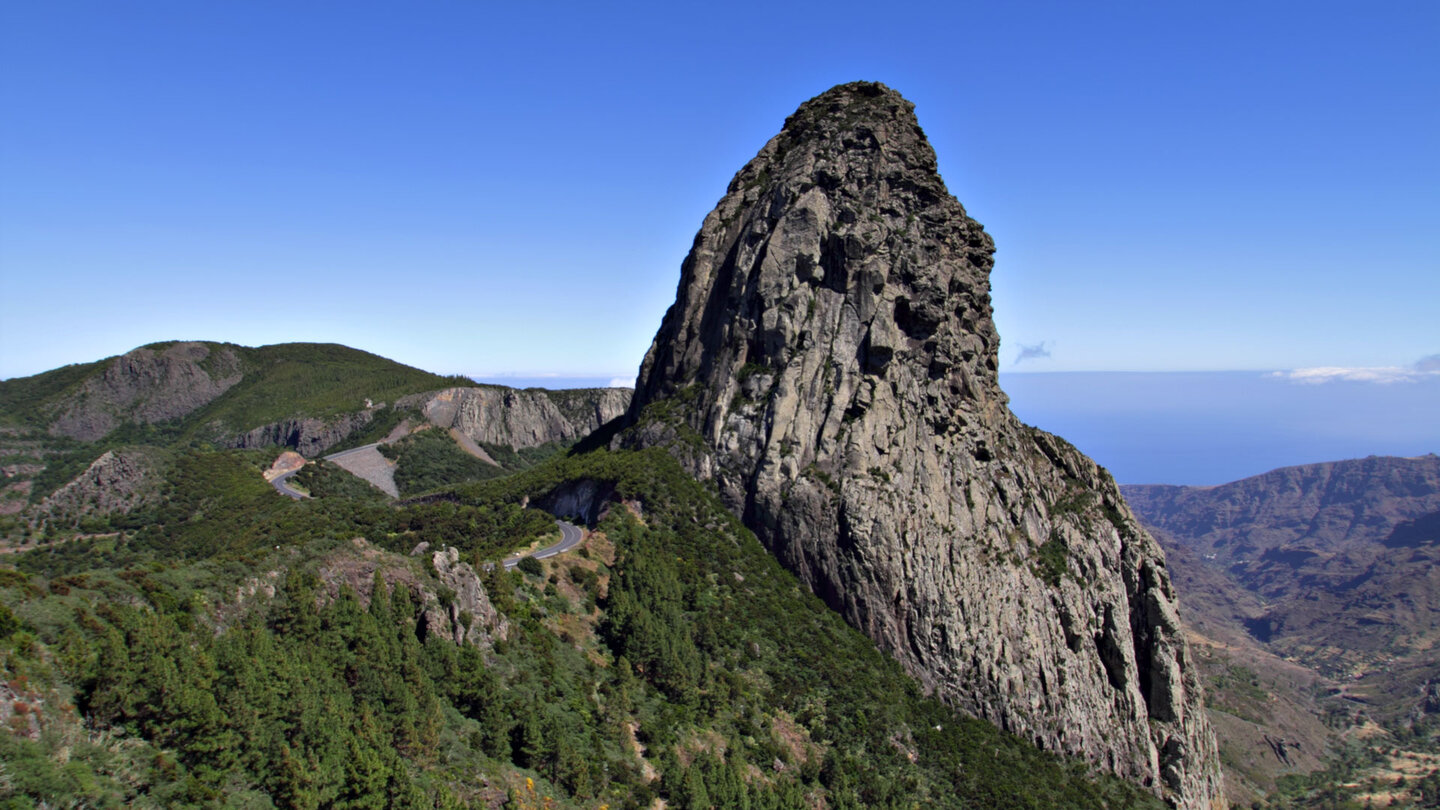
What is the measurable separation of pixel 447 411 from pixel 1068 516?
5671 inches

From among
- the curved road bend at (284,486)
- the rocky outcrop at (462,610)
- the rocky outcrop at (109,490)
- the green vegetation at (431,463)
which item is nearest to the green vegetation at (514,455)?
the green vegetation at (431,463)

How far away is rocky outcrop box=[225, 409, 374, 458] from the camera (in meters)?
171

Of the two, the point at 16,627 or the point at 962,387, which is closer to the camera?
the point at 16,627

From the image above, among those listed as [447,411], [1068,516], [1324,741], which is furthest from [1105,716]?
[1324,741]

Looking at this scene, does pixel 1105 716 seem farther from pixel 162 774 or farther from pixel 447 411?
pixel 447 411

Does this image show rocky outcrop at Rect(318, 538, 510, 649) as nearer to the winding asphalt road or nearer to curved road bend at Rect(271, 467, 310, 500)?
the winding asphalt road

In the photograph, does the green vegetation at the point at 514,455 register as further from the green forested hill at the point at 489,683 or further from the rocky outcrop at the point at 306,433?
the green forested hill at the point at 489,683

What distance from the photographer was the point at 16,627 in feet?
94.4

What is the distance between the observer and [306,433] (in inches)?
6767

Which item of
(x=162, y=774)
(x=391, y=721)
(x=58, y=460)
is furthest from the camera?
(x=58, y=460)

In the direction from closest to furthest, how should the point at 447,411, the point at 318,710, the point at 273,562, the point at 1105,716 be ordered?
the point at 318,710 → the point at 273,562 → the point at 1105,716 → the point at 447,411

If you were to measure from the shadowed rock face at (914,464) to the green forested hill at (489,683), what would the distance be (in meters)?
4.68

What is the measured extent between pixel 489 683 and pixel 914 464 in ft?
166

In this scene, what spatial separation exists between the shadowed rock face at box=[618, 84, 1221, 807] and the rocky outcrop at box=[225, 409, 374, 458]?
360 ft
